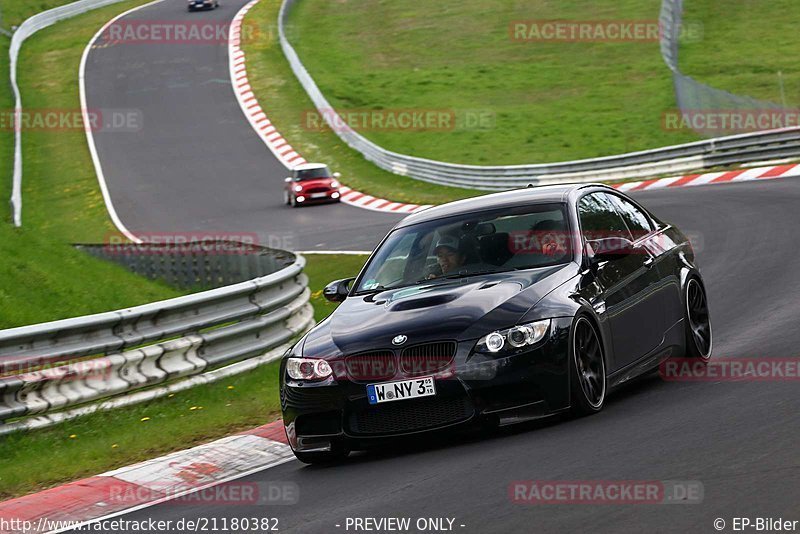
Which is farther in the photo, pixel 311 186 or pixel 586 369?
pixel 311 186

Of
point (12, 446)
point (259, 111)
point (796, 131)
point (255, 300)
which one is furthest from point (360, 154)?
point (12, 446)

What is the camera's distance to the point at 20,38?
5859 centimetres

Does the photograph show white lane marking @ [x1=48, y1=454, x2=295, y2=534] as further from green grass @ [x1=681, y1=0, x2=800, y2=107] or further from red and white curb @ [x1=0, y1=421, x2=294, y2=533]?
green grass @ [x1=681, y1=0, x2=800, y2=107]

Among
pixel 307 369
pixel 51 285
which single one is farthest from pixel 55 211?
pixel 307 369

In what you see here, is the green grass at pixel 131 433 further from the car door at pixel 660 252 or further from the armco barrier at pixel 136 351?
the car door at pixel 660 252

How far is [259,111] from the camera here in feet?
150

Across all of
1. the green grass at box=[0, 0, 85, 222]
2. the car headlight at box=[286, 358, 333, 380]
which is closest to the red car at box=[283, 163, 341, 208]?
the green grass at box=[0, 0, 85, 222]

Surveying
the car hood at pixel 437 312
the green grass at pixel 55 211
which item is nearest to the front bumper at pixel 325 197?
the green grass at pixel 55 211

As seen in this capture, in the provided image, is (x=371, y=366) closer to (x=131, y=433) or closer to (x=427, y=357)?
(x=427, y=357)

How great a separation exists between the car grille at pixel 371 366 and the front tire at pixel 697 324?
2.95 meters

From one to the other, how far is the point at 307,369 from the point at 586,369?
1713mm

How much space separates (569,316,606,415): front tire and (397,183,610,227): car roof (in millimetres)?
1224

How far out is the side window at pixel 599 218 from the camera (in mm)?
9227

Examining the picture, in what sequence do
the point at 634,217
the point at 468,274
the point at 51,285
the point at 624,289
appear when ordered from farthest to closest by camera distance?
the point at 51,285 → the point at 634,217 → the point at 624,289 → the point at 468,274
